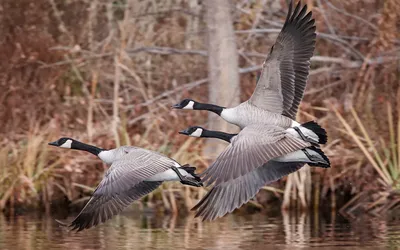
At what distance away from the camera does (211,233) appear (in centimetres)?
1120

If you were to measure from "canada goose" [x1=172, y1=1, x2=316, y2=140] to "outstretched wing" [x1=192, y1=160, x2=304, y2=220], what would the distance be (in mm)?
521

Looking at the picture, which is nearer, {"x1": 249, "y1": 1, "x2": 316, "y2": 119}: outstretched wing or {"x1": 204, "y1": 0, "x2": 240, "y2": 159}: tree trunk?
{"x1": 249, "y1": 1, "x2": 316, "y2": 119}: outstretched wing

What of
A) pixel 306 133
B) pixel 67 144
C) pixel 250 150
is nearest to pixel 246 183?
pixel 306 133

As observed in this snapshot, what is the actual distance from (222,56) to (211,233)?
375 cm

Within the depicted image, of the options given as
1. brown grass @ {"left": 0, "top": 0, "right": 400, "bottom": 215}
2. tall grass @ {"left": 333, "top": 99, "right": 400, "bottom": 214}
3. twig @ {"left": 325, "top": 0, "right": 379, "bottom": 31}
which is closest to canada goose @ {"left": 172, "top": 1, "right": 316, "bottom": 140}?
tall grass @ {"left": 333, "top": 99, "right": 400, "bottom": 214}

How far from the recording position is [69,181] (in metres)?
13.6

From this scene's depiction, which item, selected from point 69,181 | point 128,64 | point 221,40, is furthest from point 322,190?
point 128,64

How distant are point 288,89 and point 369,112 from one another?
12.0ft

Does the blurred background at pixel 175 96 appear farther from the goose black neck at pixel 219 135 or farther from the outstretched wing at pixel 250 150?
the outstretched wing at pixel 250 150

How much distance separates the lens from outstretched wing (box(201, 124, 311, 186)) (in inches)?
347

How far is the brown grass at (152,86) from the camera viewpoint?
43.7 feet

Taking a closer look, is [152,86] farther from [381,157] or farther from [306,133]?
[306,133]

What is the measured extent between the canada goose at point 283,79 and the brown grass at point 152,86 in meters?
2.64

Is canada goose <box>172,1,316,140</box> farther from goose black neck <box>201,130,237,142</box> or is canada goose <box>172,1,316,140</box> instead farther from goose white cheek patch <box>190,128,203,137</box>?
goose white cheek patch <box>190,128,203,137</box>
